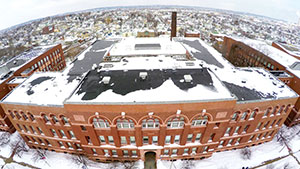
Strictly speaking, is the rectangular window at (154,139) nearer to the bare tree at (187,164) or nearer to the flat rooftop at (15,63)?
the bare tree at (187,164)

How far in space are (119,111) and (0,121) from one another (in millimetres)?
36932

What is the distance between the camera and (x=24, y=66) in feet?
147

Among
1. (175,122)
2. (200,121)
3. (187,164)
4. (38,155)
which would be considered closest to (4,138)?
(38,155)

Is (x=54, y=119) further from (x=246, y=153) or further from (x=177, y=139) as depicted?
(x=246, y=153)

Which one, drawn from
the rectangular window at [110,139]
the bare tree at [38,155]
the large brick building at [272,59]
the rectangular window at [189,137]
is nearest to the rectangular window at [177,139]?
the rectangular window at [189,137]

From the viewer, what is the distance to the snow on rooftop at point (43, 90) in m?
26.5

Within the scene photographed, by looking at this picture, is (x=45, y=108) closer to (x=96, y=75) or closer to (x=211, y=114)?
(x=96, y=75)

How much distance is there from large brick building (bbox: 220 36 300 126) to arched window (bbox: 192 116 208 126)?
1150 inches

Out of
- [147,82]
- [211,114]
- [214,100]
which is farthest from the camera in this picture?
[147,82]

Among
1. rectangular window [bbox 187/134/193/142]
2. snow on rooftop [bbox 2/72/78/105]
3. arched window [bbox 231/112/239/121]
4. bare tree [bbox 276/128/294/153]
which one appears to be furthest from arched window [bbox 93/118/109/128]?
bare tree [bbox 276/128/294/153]

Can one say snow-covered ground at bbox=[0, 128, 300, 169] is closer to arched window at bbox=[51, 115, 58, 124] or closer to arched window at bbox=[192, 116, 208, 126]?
arched window at bbox=[51, 115, 58, 124]

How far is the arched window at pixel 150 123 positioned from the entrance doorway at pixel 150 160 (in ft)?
33.3

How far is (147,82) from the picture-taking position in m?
26.3

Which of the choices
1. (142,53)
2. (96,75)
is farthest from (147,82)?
(142,53)
